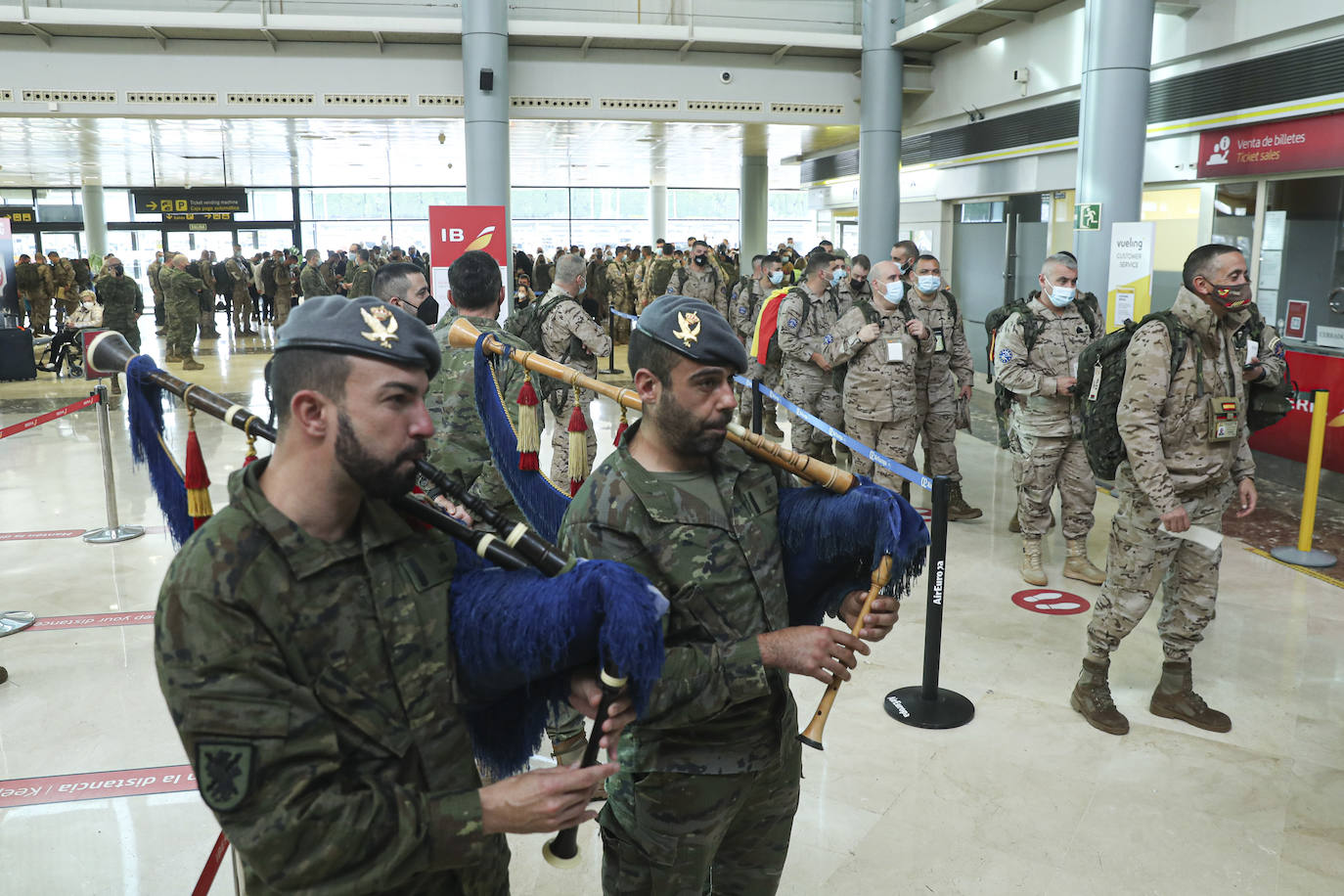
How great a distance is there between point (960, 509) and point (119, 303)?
1106 cm

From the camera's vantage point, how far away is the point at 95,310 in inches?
478

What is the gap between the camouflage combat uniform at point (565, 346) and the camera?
21.1 feet

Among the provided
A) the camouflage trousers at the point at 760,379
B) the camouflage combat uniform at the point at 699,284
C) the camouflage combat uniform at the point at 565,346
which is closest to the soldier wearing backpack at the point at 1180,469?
the camouflage combat uniform at the point at 565,346

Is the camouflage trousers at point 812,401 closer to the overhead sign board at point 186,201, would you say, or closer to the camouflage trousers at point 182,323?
the camouflage trousers at point 182,323

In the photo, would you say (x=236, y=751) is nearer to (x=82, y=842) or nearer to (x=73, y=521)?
(x=82, y=842)

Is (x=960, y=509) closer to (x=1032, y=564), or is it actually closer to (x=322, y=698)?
(x=1032, y=564)

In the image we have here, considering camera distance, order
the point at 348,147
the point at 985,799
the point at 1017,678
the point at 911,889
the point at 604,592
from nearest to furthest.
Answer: the point at 604,592, the point at 911,889, the point at 985,799, the point at 1017,678, the point at 348,147

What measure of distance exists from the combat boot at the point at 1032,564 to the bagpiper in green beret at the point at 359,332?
192 inches

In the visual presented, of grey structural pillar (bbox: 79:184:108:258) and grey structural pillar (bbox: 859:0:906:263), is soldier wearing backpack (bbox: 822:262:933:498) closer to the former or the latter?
grey structural pillar (bbox: 859:0:906:263)

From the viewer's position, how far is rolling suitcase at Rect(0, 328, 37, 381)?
13258 millimetres

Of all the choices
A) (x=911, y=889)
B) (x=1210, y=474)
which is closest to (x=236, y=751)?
(x=911, y=889)

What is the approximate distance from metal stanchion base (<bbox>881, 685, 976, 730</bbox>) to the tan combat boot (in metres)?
2.78

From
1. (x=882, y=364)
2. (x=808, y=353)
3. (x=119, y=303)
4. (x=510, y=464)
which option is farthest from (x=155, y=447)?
(x=119, y=303)

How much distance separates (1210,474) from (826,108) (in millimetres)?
9523
